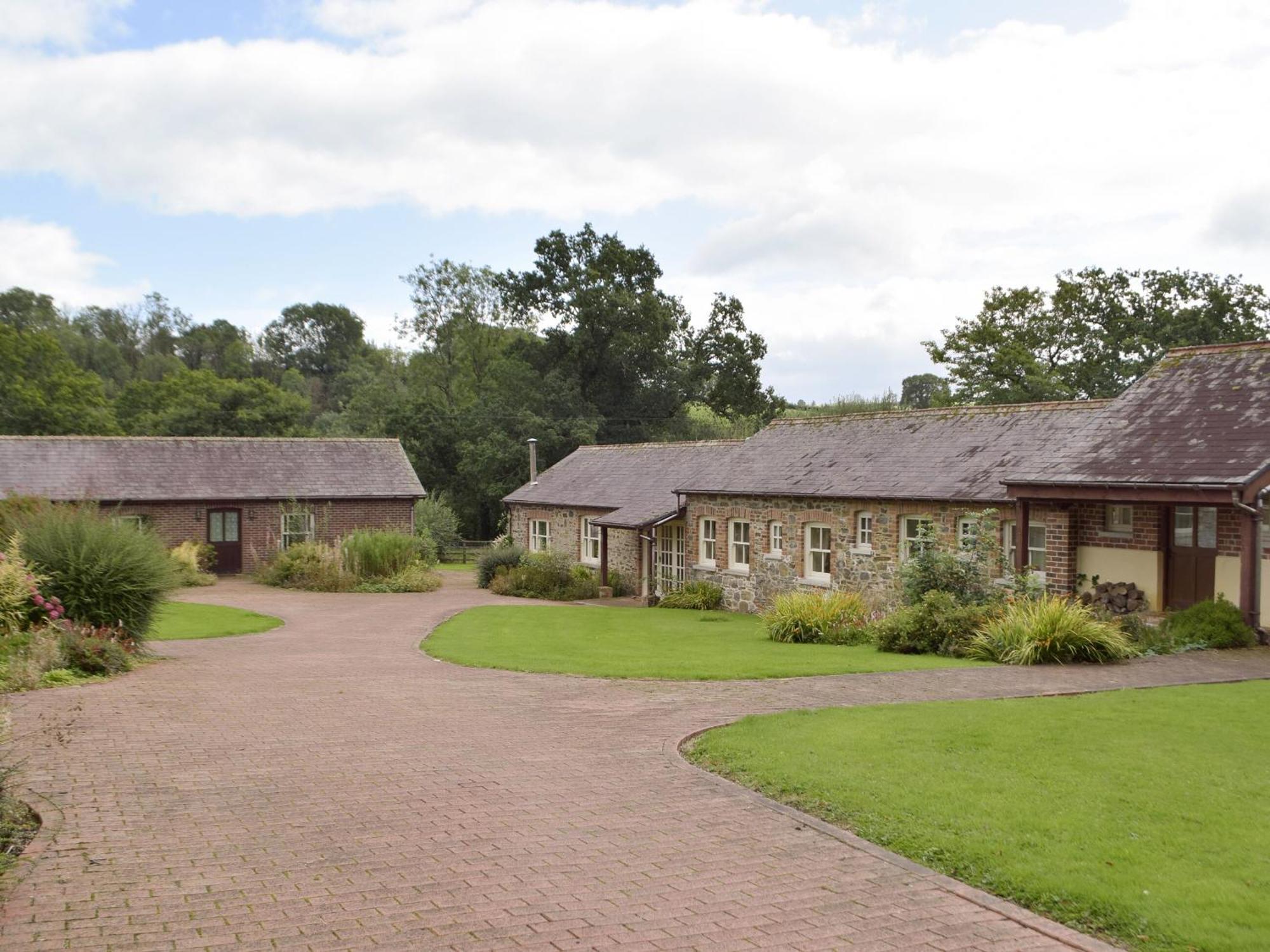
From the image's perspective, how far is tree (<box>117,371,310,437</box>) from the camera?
52.7 m

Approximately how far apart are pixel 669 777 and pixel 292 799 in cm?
297

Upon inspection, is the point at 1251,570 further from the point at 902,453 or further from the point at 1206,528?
the point at 902,453

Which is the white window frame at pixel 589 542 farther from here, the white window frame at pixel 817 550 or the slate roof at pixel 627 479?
the white window frame at pixel 817 550

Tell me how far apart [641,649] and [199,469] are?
25048 millimetres

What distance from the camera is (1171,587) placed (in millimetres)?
18078

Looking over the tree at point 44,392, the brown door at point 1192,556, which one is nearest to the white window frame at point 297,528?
the tree at point 44,392

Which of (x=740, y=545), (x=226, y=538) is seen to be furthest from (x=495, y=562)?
(x=740, y=545)

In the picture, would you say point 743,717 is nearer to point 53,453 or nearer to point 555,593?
point 555,593

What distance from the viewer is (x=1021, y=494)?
748 inches

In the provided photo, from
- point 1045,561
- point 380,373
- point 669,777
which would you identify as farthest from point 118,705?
point 380,373

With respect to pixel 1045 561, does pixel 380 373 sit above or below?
above

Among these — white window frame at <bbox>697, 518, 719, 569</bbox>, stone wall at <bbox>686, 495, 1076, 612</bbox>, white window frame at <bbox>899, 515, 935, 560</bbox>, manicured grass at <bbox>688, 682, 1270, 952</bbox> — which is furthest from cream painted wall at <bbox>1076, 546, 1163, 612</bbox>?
white window frame at <bbox>697, 518, 719, 569</bbox>

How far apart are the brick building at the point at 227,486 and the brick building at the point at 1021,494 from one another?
38.0ft

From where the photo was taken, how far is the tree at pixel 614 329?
56062 millimetres
